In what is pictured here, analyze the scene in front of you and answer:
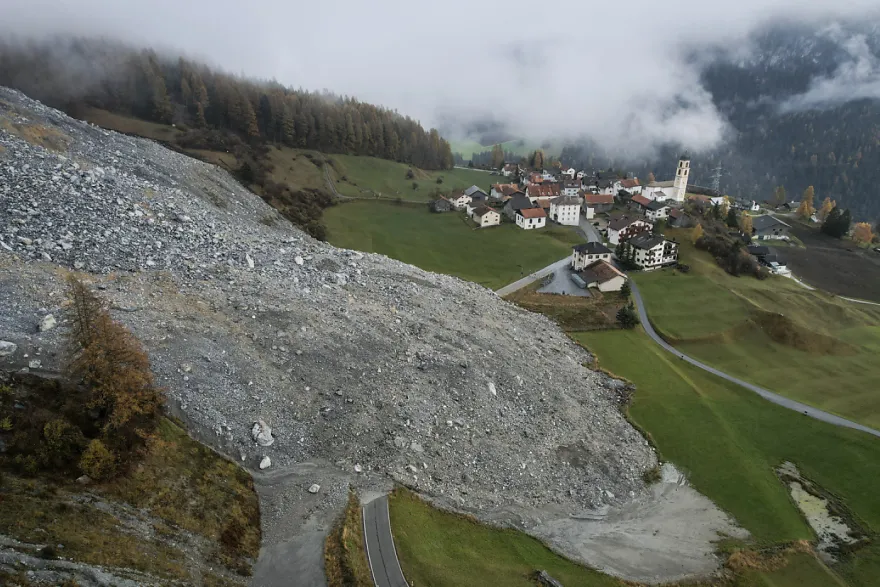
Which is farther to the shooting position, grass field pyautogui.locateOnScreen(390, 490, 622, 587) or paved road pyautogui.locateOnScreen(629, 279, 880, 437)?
paved road pyautogui.locateOnScreen(629, 279, 880, 437)

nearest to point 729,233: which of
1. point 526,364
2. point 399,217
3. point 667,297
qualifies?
point 667,297

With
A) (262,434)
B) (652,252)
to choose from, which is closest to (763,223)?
(652,252)

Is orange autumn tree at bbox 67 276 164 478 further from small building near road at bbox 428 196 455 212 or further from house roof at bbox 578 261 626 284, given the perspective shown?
small building near road at bbox 428 196 455 212

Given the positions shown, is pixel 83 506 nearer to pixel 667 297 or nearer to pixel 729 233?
pixel 667 297

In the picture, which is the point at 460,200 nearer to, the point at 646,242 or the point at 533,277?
the point at 533,277

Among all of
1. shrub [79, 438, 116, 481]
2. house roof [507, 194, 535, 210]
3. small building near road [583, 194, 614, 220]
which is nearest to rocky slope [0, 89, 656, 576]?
shrub [79, 438, 116, 481]

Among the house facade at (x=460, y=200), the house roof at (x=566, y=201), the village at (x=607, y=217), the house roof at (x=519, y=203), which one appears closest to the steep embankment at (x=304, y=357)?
the village at (x=607, y=217)

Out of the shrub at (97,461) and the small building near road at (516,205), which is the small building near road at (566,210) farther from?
the shrub at (97,461)
